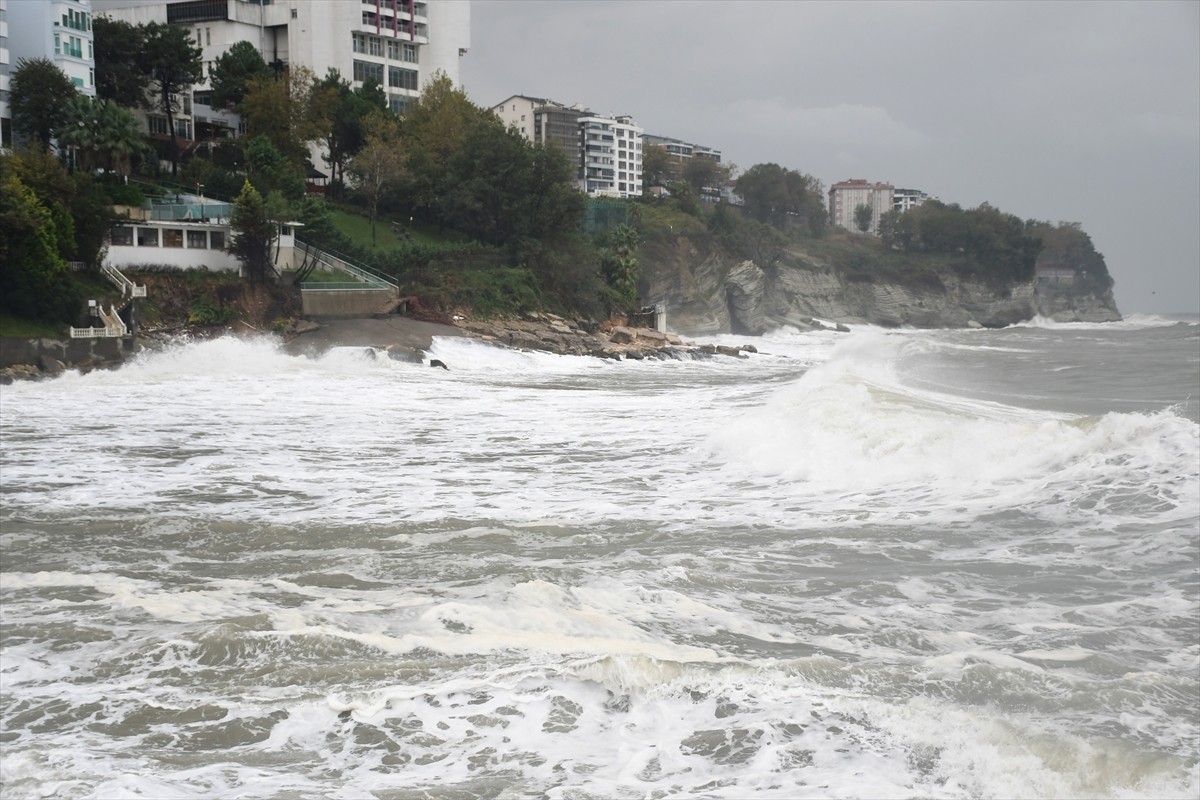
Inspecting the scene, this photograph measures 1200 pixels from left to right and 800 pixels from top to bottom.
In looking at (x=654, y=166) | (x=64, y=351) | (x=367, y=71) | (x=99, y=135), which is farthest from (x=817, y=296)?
(x=64, y=351)

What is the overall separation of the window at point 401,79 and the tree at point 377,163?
45.2 ft

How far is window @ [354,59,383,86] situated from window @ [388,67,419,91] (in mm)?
765

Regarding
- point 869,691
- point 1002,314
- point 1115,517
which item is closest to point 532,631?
point 869,691

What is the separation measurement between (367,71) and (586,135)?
169 feet

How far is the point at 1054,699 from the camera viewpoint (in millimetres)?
7359

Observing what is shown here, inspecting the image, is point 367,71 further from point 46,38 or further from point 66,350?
point 66,350

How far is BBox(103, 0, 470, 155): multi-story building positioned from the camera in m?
69.4

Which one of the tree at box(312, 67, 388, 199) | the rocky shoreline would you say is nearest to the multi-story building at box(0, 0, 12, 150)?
the tree at box(312, 67, 388, 199)

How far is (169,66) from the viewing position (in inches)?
2272

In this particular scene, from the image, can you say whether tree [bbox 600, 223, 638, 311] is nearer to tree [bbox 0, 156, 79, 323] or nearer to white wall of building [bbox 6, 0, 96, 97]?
white wall of building [bbox 6, 0, 96, 97]

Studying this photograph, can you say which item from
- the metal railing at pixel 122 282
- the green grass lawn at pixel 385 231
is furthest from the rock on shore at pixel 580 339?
the metal railing at pixel 122 282

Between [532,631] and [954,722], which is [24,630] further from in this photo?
[954,722]

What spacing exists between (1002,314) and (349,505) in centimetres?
10592

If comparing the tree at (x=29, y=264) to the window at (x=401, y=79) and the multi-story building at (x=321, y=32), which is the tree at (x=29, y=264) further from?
the window at (x=401, y=79)
